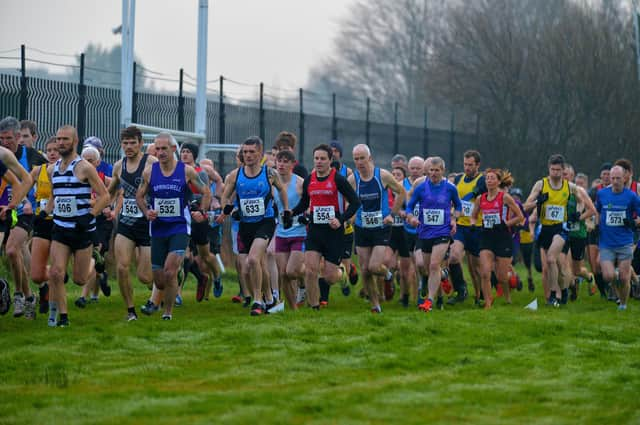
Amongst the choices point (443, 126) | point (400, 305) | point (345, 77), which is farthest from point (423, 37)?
point (400, 305)

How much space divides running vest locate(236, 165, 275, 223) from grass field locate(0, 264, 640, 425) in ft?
4.19

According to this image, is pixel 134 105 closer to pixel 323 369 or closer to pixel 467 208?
pixel 467 208

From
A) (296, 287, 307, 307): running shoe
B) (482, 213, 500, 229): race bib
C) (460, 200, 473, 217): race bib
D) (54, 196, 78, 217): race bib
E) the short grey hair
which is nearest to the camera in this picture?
(54, 196, 78, 217): race bib

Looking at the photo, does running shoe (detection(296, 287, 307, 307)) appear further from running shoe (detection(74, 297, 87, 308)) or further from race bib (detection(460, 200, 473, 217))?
running shoe (detection(74, 297, 87, 308))

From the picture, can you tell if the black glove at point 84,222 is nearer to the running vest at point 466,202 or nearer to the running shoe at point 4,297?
the running shoe at point 4,297

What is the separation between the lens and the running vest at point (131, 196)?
1337cm

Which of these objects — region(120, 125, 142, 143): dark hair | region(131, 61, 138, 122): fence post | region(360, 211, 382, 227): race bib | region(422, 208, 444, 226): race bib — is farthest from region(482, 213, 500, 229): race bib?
region(131, 61, 138, 122): fence post

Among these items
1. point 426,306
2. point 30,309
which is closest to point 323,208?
point 426,306

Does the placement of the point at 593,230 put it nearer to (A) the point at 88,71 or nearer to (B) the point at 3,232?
(A) the point at 88,71

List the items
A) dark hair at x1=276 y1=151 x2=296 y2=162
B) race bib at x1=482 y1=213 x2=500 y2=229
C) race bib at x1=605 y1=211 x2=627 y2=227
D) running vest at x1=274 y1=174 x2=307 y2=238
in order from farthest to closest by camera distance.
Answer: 1. race bib at x1=605 y1=211 x2=627 y2=227
2. race bib at x1=482 y1=213 x2=500 y2=229
3. dark hair at x1=276 y1=151 x2=296 y2=162
4. running vest at x1=274 y1=174 x2=307 y2=238

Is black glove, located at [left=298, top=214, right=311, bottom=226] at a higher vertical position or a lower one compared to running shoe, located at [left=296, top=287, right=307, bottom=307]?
higher

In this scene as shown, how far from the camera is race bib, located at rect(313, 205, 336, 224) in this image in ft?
47.5

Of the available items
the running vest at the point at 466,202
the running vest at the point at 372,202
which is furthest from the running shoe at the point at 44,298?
the running vest at the point at 466,202

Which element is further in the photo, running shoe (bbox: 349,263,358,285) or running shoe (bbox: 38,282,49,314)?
running shoe (bbox: 349,263,358,285)
